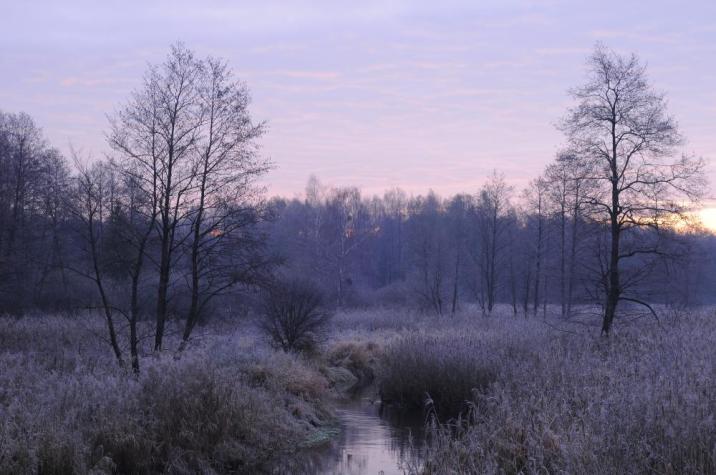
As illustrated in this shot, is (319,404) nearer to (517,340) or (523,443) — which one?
(517,340)

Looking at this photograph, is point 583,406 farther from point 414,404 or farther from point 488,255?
point 488,255


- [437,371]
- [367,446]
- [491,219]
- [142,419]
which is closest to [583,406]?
[367,446]

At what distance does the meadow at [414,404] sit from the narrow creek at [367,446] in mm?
475

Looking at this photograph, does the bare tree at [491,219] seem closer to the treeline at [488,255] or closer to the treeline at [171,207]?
the treeline at [488,255]

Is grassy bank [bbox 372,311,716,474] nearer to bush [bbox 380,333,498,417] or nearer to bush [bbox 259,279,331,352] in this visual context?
bush [bbox 380,333,498,417]

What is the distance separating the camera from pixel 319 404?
56.0 ft

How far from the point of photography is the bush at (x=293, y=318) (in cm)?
2303

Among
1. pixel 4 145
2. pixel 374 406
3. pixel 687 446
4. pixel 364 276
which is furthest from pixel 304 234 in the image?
pixel 687 446

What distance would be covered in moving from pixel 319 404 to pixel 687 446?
11674 mm

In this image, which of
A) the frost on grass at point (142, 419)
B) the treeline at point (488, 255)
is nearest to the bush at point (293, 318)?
the treeline at point (488, 255)

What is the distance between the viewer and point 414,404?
1867 centimetres

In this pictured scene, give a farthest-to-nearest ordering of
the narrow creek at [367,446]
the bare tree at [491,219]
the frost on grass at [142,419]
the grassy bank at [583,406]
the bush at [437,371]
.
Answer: the bare tree at [491,219], the bush at [437,371], the narrow creek at [367,446], the frost on grass at [142,419], the grassy bank at [583,406]

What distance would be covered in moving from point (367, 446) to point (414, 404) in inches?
182

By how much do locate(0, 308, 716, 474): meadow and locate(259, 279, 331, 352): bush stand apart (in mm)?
3037
